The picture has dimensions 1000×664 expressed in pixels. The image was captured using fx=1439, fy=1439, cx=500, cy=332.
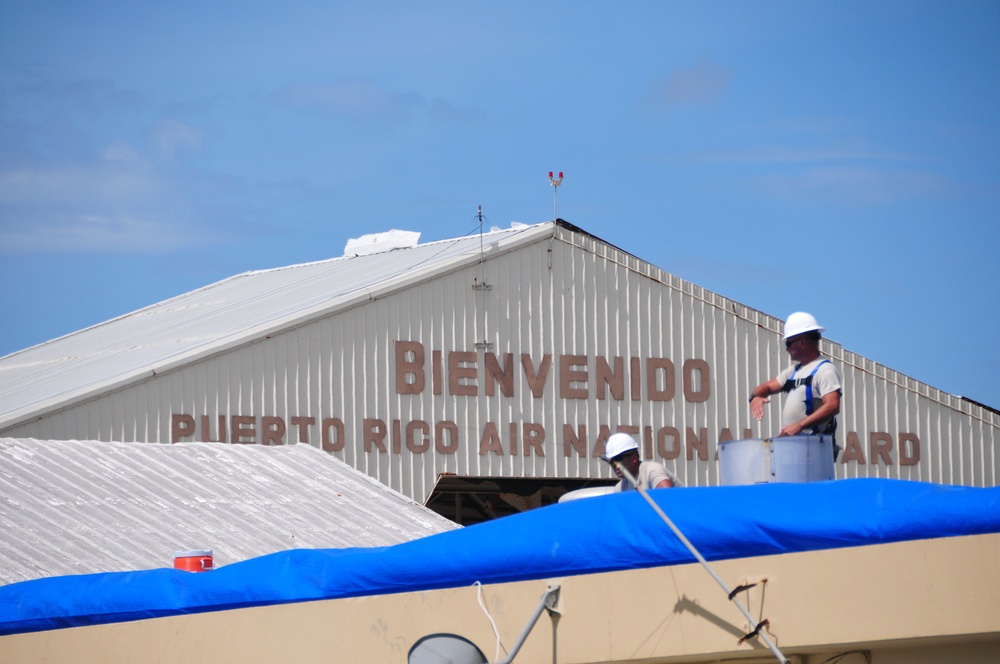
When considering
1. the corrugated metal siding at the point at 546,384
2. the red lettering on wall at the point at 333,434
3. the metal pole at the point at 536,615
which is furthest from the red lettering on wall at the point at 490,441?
the metal pole at the point at 536,615

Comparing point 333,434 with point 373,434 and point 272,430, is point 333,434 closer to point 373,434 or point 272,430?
point 373,434

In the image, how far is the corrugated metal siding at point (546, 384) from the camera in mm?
22641

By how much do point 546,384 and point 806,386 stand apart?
16012 mm

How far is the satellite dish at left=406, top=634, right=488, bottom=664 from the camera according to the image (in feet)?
21.6

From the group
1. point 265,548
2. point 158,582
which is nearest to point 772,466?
point 158,582

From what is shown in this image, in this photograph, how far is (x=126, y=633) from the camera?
875 cm

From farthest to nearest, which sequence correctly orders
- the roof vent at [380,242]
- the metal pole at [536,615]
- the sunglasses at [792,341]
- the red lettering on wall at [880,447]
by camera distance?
1. the roof vent at [380,242]
2. the red lettering on wall at [880,447]
3. the sunglasses at [792,341]
4. the metal pole at [536,615]

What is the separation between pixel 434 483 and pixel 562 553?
1721 cm

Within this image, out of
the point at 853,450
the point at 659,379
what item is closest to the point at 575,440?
the point at 659,379

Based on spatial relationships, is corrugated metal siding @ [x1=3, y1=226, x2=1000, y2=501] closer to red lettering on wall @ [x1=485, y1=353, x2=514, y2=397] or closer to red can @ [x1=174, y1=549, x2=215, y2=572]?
red lettering on wall @ [x1=485, y1=353, x2=514, y2=397]

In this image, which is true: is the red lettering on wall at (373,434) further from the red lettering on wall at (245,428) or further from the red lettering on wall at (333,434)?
the red lettering on wall at (245,428)

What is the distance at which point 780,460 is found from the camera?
27.5ft

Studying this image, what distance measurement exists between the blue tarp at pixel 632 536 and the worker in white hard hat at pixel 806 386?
174 centimetres

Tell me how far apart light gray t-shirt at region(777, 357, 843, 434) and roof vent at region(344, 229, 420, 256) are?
Answer: 70.7 feet
